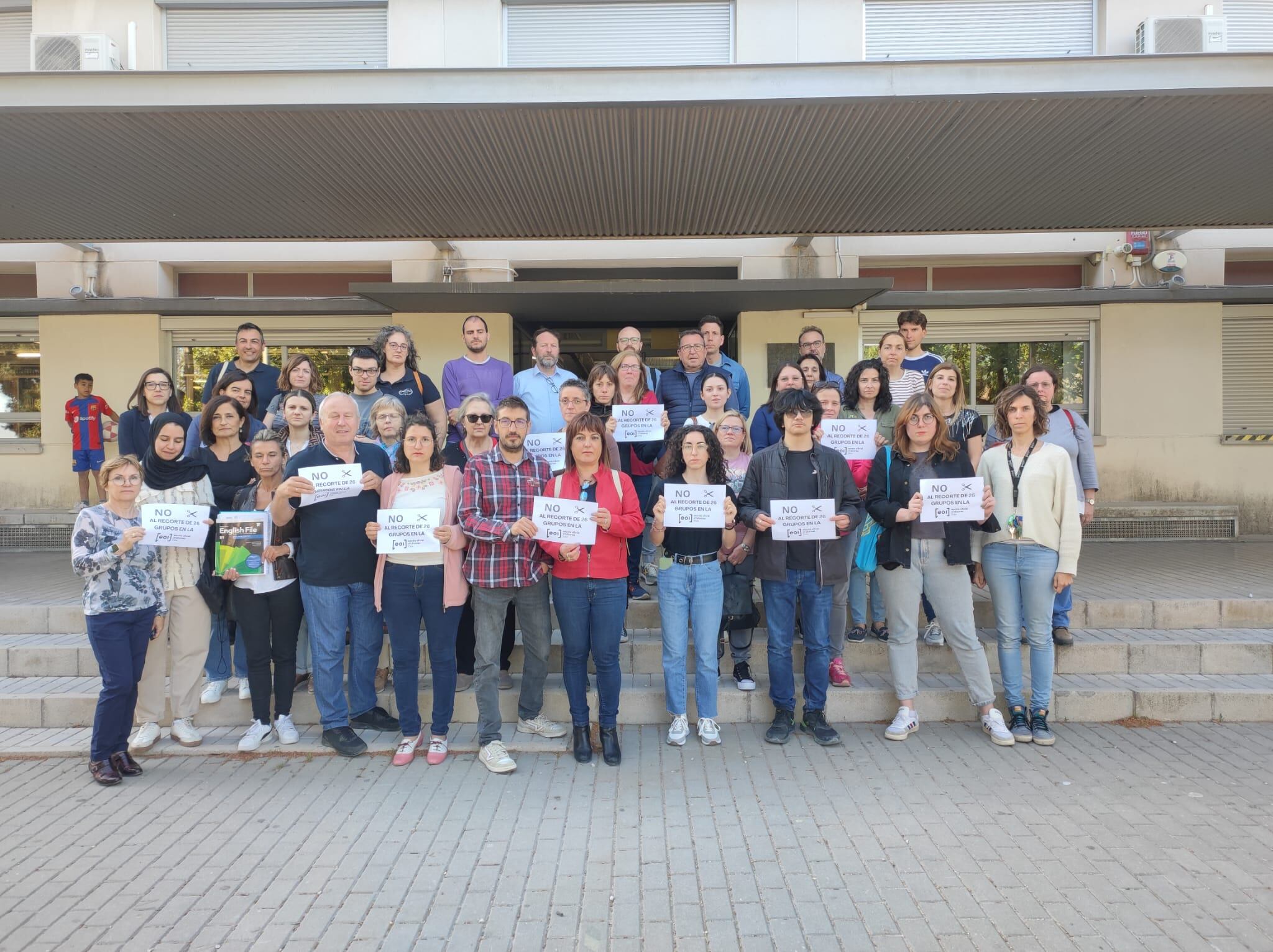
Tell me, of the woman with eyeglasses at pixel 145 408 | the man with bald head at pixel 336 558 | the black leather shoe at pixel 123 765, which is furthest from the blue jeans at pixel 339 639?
the woman with eyeglasses at pixel 145 408

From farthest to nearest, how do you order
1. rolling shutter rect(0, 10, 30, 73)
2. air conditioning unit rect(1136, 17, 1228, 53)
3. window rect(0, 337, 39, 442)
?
window rect(0, 337, 39, 442), rolling shutter rect(0, 10, 30, 73), air conditioning unit rect(1136, 17, 1228, 53)

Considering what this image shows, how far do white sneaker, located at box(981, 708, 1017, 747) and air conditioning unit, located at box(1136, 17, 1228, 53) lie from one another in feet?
31.6

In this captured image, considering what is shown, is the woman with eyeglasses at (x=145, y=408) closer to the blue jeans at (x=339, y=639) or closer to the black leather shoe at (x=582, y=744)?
the blue jeans at (x=339, y=639)

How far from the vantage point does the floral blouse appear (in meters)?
4.55

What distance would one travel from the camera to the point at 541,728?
5082mm

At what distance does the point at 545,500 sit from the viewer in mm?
4598

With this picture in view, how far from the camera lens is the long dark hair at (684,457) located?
503cm

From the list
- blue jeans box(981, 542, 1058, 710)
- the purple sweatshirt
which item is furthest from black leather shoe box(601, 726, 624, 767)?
the purple sweatshirt

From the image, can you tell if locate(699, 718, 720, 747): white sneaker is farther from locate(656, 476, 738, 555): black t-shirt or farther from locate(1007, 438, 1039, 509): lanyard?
locate(1007, 438, 1039, 509): lanyard

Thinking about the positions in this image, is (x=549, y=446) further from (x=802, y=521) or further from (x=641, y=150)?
(x=641, y=150)

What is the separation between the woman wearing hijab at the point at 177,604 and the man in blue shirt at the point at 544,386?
7.73ft

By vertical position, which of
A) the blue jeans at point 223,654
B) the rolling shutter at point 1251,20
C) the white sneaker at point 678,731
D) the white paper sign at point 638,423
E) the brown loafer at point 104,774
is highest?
the rolling shutter at point 1251,20

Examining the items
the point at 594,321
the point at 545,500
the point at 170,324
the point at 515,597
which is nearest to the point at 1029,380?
the point at 545,500

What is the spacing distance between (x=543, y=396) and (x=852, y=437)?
2.44 metres
